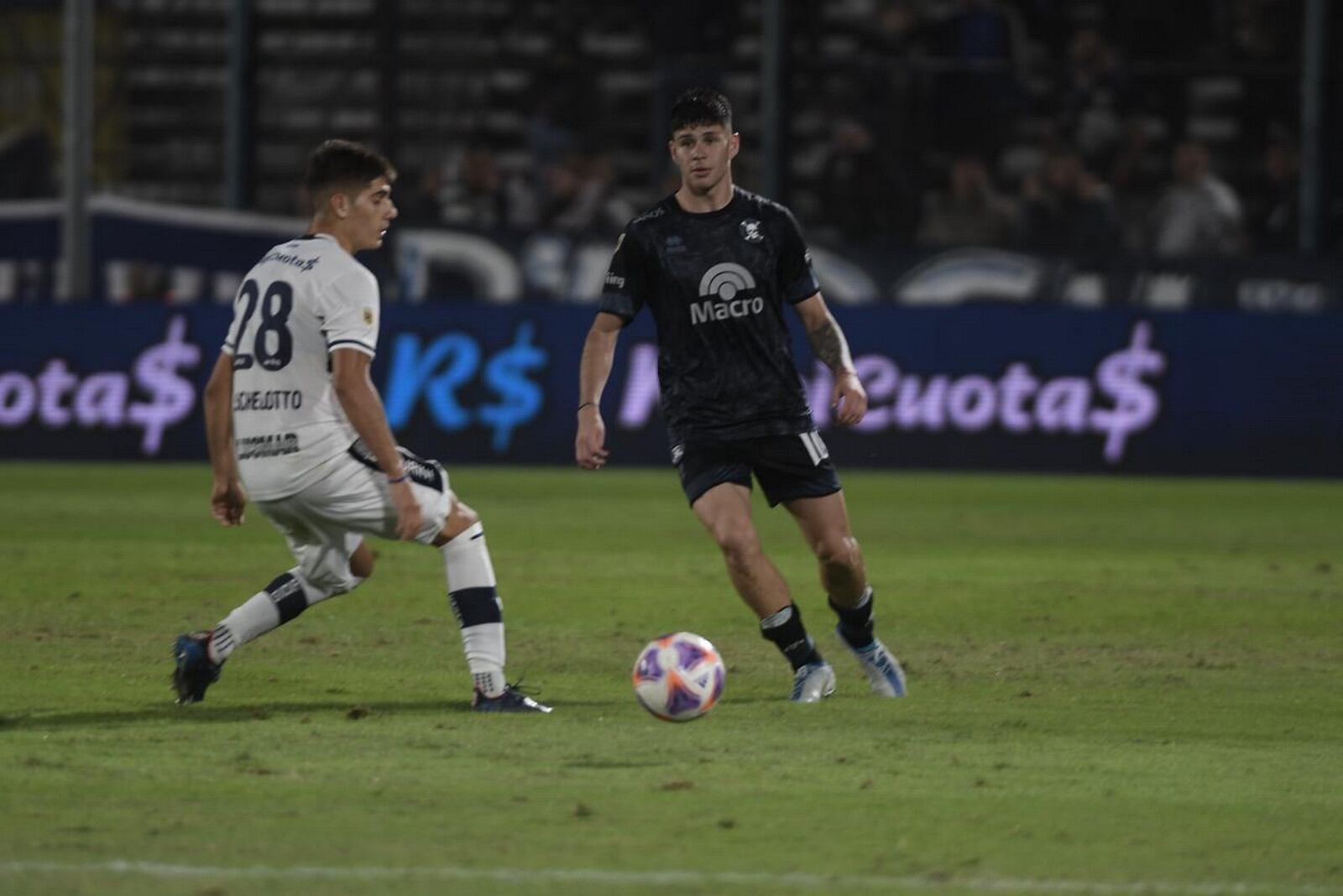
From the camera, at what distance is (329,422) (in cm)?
812

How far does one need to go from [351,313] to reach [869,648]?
7.72ft

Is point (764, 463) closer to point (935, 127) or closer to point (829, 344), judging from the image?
point (829, 344)

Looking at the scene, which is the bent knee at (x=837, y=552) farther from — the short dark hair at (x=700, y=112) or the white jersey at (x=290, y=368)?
the white jersey at (x=290, y=368)

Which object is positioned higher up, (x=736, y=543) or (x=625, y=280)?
→ (x=625, y=280)

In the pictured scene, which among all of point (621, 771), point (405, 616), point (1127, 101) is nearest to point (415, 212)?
point (1127, 101)

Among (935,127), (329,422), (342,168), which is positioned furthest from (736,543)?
(935,127)

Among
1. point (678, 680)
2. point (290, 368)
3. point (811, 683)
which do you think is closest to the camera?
point (678, 680)

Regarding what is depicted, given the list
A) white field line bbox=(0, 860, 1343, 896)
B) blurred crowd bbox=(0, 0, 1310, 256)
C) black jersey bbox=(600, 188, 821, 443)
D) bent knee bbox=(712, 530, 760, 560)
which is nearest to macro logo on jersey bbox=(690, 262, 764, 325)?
black jersey bbox=(600, 188, 821, 443)

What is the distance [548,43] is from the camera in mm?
26859

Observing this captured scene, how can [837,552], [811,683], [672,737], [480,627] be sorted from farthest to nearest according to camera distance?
1. [811,683]
2. [837,552]
3. [480,627]
4. [672,737]

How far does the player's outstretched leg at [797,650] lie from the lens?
340 inches

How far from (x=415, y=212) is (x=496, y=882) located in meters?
18.9

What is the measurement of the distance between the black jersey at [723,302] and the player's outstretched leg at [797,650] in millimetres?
674

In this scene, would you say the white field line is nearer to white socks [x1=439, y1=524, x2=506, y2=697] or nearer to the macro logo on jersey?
white socks [x1=439, y1=524, x2=506, y2=697]
